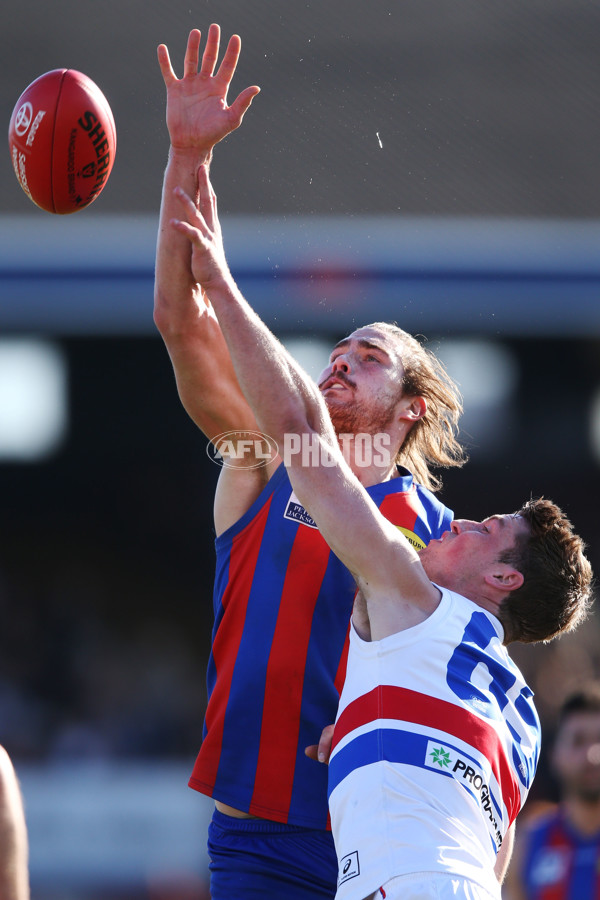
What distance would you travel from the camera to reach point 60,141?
13.3 feet

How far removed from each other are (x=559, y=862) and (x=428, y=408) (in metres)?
3.10

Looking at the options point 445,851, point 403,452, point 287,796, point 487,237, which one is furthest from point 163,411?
point 445,851

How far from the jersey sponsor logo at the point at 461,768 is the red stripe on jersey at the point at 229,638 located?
109cm

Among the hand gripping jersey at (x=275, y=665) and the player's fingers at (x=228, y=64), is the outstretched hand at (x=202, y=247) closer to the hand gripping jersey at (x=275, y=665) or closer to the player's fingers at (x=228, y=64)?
Answer: the player's fingers at (x=228, y=64)

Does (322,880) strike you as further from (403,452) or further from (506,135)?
(506,135)

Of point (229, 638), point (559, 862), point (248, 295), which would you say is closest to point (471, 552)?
point (229, 638)

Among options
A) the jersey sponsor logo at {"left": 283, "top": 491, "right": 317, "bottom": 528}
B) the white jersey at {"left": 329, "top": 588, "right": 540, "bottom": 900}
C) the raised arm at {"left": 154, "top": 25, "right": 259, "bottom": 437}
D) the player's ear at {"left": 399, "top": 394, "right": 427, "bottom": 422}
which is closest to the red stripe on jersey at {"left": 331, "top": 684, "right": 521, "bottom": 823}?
the white jersey at {"left": 329, "top": 588, "right": 540, "bottom": 900}

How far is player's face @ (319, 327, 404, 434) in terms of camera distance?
14.0 feet

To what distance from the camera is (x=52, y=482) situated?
513 inches

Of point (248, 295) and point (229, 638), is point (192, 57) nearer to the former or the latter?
point (229, 638)

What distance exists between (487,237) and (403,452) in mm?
6134

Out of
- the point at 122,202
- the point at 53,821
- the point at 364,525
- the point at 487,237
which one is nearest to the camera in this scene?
the point at 364,525

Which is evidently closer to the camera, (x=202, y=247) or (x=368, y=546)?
(x=368, y=546)

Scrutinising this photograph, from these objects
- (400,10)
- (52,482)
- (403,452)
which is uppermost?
(400,10)
